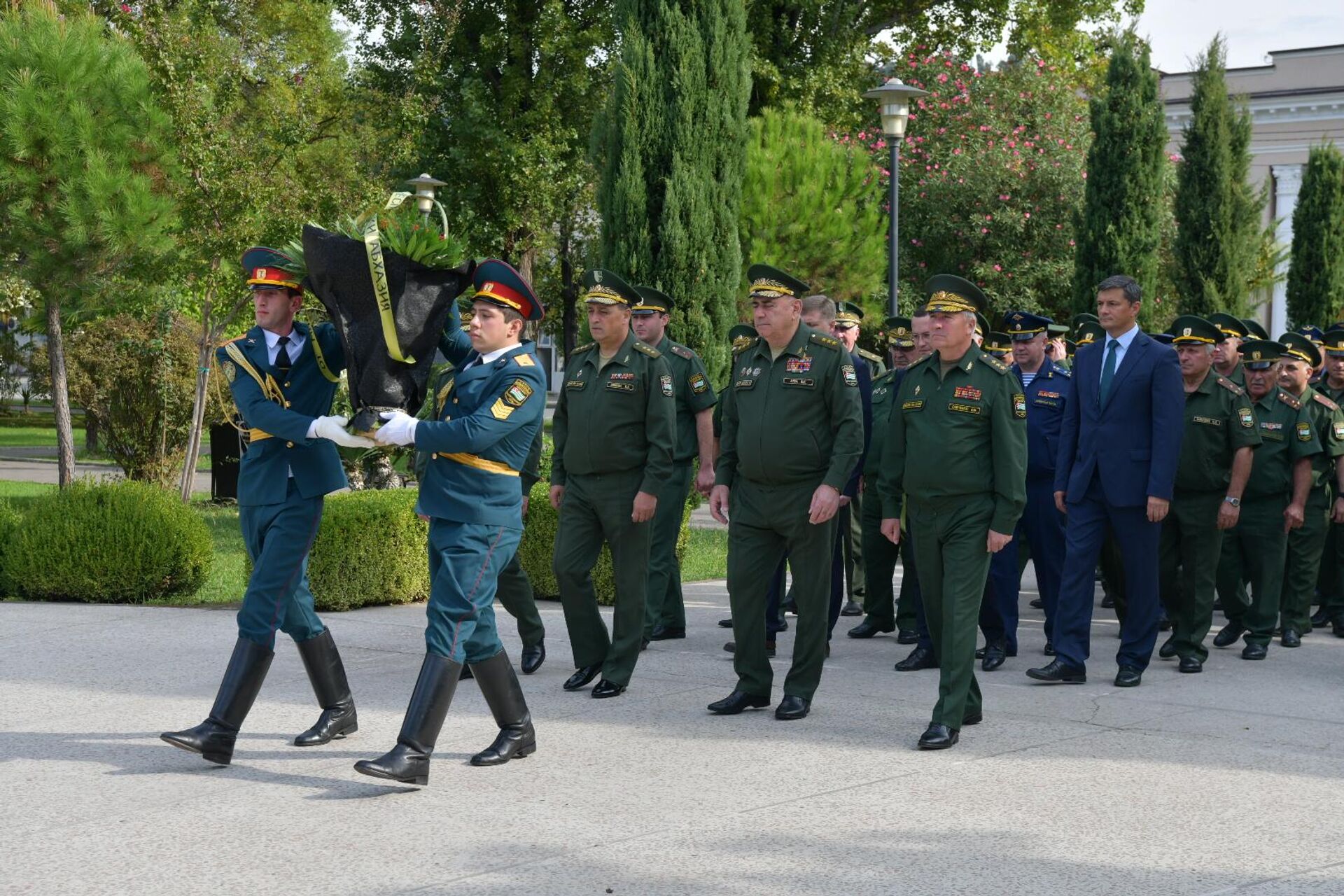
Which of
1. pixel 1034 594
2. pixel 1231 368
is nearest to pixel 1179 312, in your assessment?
pixel 1034 594

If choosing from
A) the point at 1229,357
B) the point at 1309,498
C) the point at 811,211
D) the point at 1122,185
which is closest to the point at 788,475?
the point at 1229,357

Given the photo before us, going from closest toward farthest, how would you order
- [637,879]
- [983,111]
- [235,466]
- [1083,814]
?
[637,879], [1083,814], [235,466], [983,111]

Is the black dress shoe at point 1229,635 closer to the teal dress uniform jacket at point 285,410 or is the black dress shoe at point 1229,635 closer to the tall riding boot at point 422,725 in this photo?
the tall riding boot at point 422,725

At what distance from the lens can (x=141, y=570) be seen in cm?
1077

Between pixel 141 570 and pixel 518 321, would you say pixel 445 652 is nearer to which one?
pixel 518 321

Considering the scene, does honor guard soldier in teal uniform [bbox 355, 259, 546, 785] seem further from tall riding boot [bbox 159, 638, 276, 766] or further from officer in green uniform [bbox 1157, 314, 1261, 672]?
officer in green uniform [bbox 1157, 314, 1261, 672]

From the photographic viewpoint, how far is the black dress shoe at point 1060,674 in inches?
311

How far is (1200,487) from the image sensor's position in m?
8.67

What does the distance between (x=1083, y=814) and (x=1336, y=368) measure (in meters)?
6.31

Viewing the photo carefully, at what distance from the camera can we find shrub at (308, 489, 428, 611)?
33.2 feet

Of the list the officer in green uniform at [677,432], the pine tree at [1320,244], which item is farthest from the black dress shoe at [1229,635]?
the pine tree at [1320,244]

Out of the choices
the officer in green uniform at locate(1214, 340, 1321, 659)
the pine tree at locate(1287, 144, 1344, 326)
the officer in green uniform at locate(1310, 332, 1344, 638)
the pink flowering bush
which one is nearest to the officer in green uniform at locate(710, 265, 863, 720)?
the officer in green uniform at locate(1214, 340, 1321, 659)

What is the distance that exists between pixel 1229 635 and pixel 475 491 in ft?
18.9

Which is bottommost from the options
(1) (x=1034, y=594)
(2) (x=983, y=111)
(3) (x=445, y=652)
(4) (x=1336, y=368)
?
(1) (x=1034, y=594)
